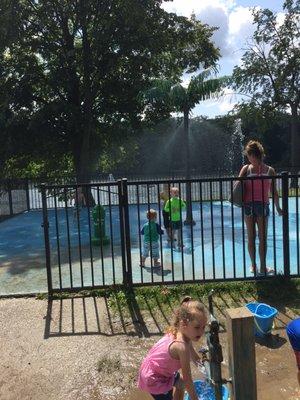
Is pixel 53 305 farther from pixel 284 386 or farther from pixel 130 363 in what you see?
pixel 284 386

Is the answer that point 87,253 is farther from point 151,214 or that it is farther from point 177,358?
point 177,358

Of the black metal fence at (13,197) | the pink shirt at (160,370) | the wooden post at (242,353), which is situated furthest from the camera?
the black metal fence at (13,197)

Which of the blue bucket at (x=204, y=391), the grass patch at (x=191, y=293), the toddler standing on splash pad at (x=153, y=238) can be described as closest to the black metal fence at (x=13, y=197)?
the toddler standing on splash pad at (x=153, y=238)

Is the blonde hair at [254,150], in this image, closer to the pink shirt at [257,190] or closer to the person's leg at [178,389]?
the pink shirt at [257,190]

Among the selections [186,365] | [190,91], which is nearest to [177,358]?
[186,365]

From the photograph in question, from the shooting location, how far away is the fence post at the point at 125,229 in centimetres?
616

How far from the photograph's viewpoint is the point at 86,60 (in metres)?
20.6

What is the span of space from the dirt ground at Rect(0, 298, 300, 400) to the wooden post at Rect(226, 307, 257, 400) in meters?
0.96

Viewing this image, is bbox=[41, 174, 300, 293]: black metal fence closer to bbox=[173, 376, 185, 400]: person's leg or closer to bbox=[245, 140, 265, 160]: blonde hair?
bbox=[245, 140, 265, 160]: blonde hair

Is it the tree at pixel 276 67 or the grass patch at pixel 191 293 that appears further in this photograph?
the tree at pixel 276 67

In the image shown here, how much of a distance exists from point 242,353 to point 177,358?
0.46 m

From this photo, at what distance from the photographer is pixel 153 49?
2020cm

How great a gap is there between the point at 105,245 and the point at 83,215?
700 cm

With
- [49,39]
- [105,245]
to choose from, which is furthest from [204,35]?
[105,245]
